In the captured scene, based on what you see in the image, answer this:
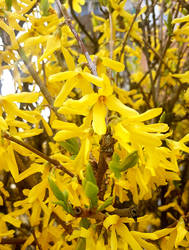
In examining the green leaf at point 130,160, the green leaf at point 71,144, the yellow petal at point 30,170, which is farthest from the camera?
the yellow petal at point 30,170

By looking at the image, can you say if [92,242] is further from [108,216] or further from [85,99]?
[85,99]

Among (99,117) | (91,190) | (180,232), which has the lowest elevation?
(180,232)

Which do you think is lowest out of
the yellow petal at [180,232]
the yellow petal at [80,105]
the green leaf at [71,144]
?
the yellow petal at [180,232]

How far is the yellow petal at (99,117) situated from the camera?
0.64m

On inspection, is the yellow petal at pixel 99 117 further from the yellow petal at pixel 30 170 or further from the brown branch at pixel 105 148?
the yellow petal at pixel 30 170

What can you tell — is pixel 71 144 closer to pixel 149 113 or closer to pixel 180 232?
pixel 149 113

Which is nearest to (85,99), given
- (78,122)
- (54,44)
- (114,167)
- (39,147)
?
(114,167)

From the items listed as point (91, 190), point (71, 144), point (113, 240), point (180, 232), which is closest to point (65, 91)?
point (71, 144)

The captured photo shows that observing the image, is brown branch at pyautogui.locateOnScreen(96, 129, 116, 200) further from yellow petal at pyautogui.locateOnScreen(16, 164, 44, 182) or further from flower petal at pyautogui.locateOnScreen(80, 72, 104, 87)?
yellow petal at pyautogui.locateOnScreen(16, 164, 44, 182)

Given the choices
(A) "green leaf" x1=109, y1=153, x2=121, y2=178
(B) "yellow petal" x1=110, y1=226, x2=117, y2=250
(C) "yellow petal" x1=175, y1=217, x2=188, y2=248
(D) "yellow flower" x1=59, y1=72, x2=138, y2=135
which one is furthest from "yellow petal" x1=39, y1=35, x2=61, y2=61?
(C) "yellow petal" x1=175, y1=217, x2=188, y2=248

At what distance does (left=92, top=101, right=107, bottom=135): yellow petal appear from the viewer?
64cm

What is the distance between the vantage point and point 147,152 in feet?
2.41

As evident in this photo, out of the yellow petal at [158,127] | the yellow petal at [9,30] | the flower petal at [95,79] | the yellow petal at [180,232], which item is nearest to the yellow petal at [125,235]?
the yellow petal at [180,232]

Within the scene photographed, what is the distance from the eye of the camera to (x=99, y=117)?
Answer: 2.23 feet
